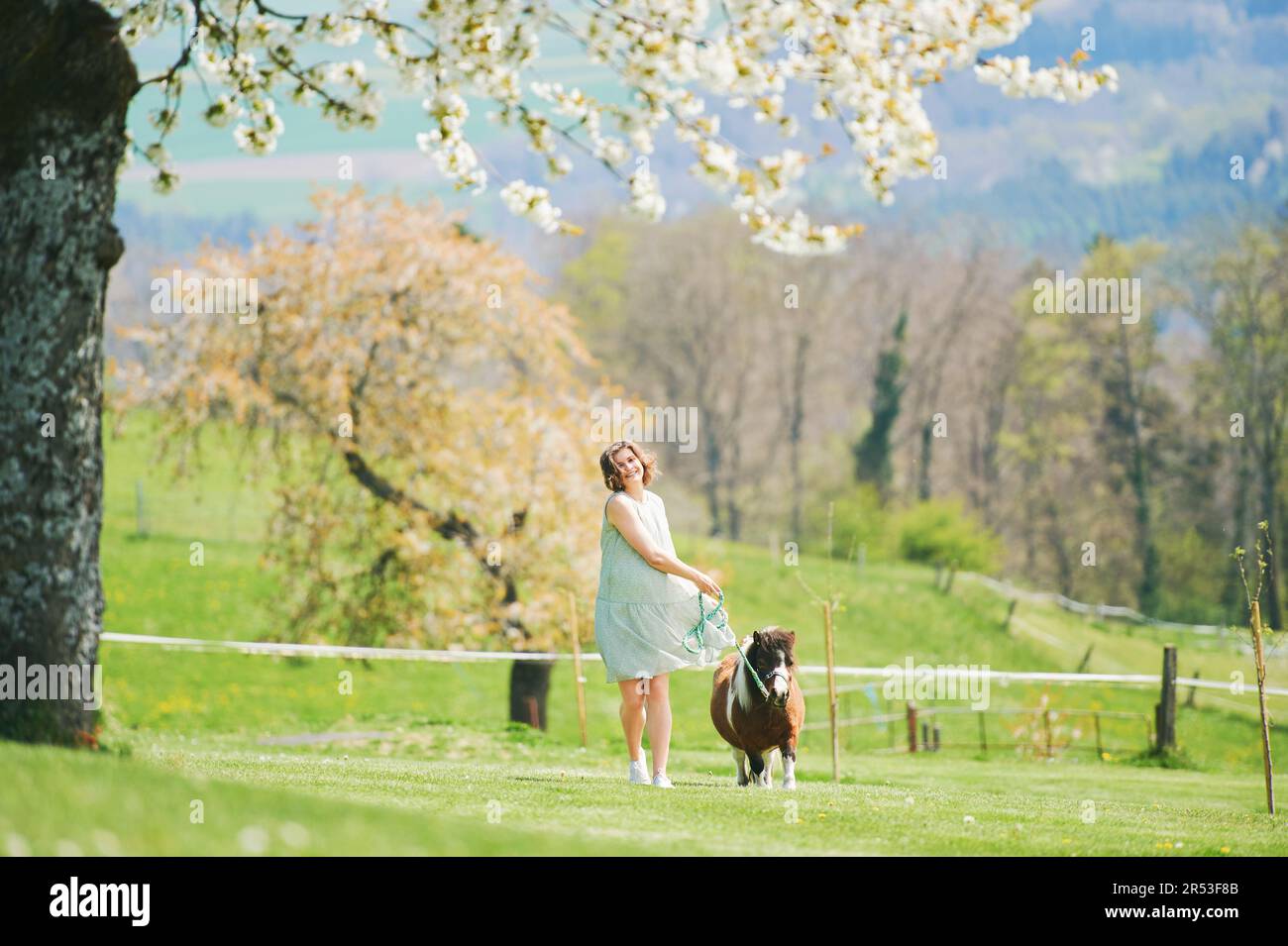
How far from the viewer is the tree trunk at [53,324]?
873cm

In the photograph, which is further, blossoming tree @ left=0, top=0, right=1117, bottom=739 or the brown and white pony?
blossoming tree @ left=0, top=0, right=1117, bottom=739

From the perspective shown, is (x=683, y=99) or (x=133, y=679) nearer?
(x=683, y=99)

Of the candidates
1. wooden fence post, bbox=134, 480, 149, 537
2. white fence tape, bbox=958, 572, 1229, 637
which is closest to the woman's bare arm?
wooden fence post, bbox=134, 480, 149, 537

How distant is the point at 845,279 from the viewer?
2382 inches

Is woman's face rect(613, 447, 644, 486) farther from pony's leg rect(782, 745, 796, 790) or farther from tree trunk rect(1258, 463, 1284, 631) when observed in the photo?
tree trunk rect(1258, 463, 1284, 631)

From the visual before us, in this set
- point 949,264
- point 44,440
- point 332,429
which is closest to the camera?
point 44,440

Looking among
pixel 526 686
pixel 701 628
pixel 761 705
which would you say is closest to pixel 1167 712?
pixel 526 686

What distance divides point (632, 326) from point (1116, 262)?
18.8 m

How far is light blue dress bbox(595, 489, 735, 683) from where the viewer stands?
→ 8.35 m

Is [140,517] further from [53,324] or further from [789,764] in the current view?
[789,764]

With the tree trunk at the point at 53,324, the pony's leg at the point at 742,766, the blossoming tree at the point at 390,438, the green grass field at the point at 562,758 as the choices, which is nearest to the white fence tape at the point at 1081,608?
the green grass field at the point at 562,758

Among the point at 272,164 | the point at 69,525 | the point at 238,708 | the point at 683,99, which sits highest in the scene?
the point at 272,164

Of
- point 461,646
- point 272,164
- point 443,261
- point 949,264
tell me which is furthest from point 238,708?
→ point 272,164

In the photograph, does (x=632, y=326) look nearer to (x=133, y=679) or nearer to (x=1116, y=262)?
(x=1116, y=262)
